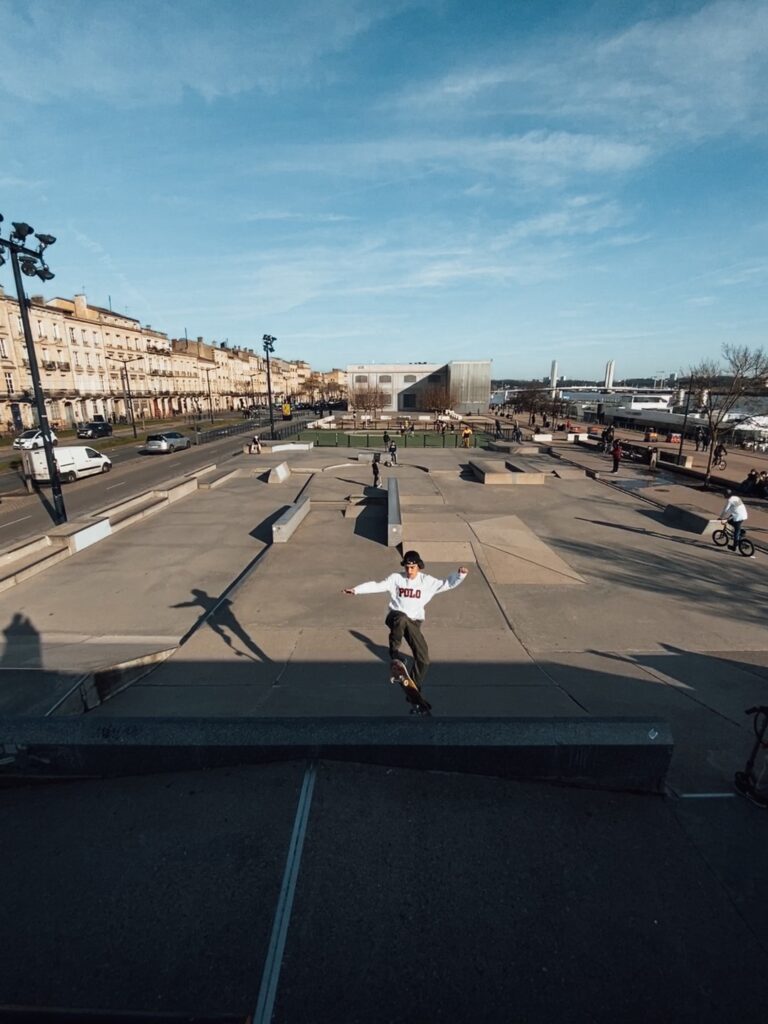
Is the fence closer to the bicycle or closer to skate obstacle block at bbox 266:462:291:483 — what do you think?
skate obstacle block at bbox 266:462:291:483

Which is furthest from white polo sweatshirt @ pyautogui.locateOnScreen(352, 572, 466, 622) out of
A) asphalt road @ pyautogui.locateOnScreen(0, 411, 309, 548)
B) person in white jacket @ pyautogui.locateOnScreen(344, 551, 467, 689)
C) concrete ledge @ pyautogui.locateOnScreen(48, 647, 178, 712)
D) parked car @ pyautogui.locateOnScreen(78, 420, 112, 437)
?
parked car @ pyautogui.locateOnScreen(78, 420, 112, 437)

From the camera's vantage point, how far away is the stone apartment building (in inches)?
1924

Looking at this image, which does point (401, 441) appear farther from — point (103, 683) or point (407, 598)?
point (407, 598)

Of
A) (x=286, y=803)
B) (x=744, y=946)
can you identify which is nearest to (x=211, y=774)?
(x=286, y=803)

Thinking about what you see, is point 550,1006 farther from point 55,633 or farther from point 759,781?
point 55,633

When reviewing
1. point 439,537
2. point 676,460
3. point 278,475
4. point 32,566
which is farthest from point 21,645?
point 676,460

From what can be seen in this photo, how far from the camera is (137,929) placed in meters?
2.57

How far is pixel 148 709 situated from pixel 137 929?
343 cm

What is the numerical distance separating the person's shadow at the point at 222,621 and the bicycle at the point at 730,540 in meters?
12.2

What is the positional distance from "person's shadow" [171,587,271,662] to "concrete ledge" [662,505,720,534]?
43.0 ft

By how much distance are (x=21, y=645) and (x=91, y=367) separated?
65.4 metres

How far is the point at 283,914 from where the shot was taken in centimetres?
264

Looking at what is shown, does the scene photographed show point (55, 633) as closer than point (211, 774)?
No

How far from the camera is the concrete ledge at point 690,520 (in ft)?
45.2
